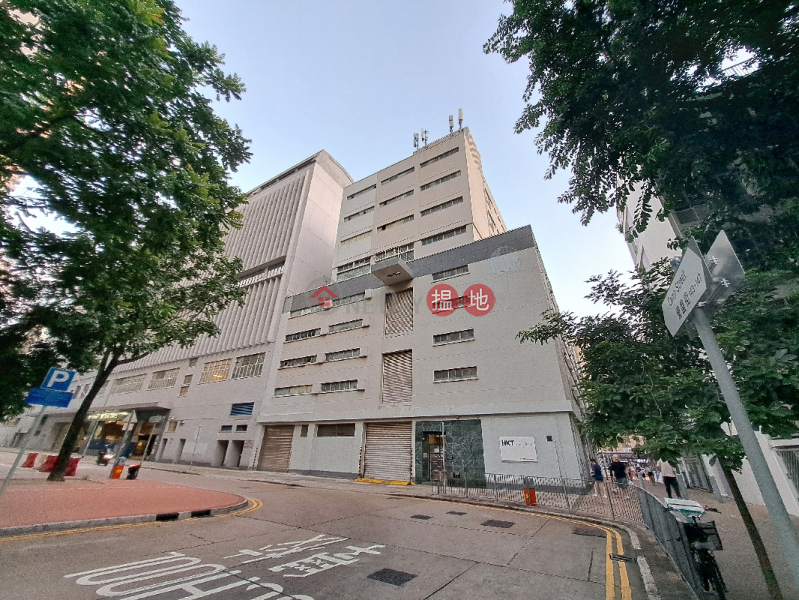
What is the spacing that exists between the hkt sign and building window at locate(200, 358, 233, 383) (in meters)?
21.5

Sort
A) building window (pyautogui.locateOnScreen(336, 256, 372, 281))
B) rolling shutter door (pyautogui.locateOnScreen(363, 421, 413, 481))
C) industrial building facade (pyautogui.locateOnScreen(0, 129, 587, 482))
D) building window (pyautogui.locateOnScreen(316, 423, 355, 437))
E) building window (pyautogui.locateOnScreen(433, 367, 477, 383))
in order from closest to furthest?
industrial building facade (pyautogui.locateOnScreen(0, 129, 587, 482))
building window (pyautogui.locateOnScreen(433, 367, 477, 383))
rolling shutter door (pyautogui.locateOnScreen(363, 421, 413, 481))
building window (pyautogui.locateOnScreen(316, 423, 355, 437))
building window (pyautogui.locateOnScreen(336, 256, 372, 281))

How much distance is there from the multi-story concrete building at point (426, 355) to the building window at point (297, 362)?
122 millimetres

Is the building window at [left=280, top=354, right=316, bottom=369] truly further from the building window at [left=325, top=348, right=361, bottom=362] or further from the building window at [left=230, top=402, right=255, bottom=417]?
the building window at [left=230, top=402, right=255, bottom=417]

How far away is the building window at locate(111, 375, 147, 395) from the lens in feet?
130

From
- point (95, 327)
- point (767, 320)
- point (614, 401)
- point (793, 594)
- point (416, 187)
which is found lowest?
point (793, 594)

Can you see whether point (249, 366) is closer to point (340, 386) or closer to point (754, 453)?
point (340, 386)

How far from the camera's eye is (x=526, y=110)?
30.6 feet

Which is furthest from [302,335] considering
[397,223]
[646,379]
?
[646,379]

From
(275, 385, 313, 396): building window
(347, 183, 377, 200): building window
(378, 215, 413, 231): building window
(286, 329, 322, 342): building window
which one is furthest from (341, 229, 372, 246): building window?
(275, 385, 313, 396): building window

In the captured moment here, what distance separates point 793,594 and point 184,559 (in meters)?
9.05

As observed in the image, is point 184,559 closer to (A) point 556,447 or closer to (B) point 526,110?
(B) point 526,110

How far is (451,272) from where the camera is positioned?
24.8m

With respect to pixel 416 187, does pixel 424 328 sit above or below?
below

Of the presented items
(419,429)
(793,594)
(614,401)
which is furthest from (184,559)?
(419,429)
